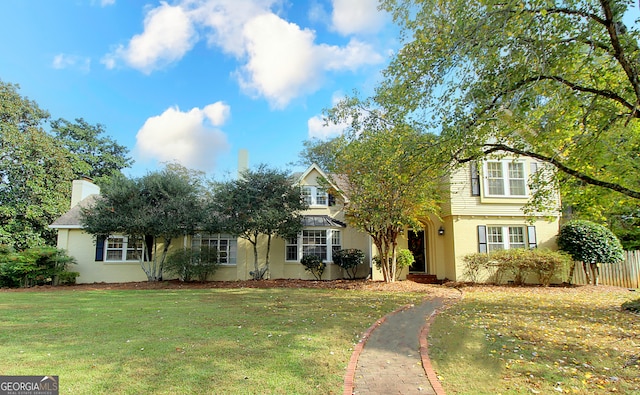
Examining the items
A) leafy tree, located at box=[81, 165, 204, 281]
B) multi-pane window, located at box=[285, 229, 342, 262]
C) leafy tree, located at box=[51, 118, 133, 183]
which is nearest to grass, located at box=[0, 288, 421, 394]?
leafy tree, located at box=[81, 165, 204, 281]

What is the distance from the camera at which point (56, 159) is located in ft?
70.6

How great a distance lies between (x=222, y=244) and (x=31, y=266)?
8296 mm

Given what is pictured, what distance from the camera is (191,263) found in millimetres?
15523

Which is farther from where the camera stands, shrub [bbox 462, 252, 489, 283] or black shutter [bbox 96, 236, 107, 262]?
black shutter [bbox 96, 236, 107, 262]

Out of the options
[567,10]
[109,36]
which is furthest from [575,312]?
[109,36]

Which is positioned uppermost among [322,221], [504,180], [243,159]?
[243,159]

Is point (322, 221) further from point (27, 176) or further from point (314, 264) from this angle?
point (27, 176)

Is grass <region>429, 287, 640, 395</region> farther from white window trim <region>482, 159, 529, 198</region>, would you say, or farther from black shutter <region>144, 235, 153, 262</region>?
black shutter <region>144, 235, 153, 262</region>

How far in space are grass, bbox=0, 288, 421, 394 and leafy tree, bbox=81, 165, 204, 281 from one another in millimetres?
4427

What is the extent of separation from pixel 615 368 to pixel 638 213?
1671 cm

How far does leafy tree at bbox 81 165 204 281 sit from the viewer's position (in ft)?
46.9

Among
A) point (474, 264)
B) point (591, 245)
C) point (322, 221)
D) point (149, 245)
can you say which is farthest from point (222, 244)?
point (591, 245)

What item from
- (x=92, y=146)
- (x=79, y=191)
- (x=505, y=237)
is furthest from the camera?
(x=92, y=146)

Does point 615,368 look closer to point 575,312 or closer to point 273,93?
point 575,312
